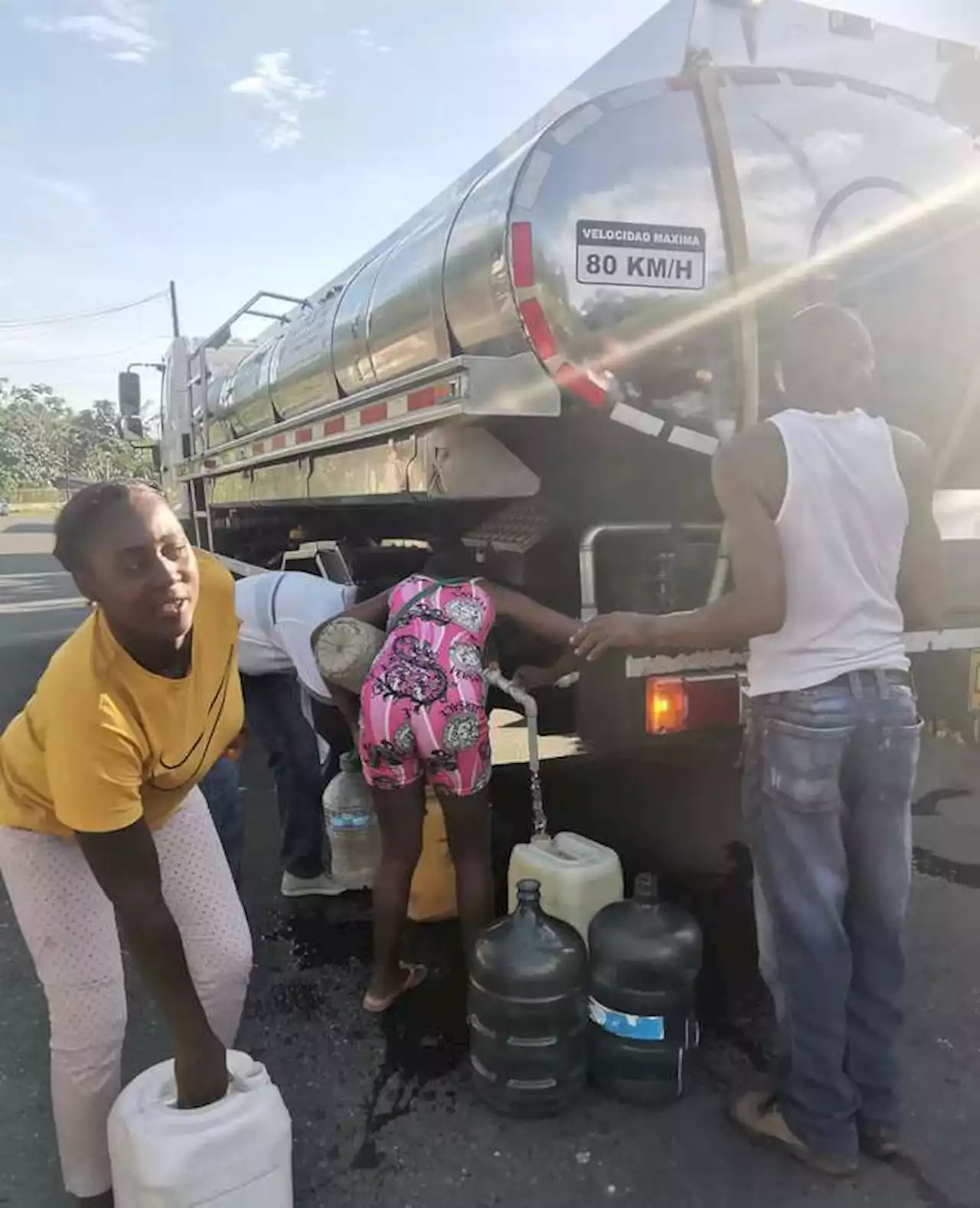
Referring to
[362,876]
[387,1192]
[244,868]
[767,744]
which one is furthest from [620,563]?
[244,868]

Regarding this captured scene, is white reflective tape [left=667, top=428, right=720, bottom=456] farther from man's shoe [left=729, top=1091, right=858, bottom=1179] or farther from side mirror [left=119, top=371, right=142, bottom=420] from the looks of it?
side mirror [left=119, top=371, right=142, bottom=420]

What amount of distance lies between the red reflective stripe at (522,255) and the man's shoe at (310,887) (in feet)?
7.41

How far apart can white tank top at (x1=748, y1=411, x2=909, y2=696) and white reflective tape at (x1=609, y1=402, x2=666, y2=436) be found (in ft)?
3.25

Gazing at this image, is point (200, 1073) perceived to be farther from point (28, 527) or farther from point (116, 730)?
point (28, 527)

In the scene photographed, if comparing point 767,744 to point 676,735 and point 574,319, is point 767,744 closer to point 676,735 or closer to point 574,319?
point 676,735

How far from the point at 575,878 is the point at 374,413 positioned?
1.92 m

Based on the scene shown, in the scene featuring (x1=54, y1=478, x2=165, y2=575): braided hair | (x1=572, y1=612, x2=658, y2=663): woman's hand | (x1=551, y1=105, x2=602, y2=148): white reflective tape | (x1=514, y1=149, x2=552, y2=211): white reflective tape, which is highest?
(x1=551, y1=105, x2=602, y2=148): white reflective tape

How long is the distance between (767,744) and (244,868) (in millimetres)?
2687

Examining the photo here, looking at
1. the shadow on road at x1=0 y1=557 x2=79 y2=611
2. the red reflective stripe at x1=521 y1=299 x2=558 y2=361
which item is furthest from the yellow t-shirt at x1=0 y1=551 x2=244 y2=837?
the shadow on road at x1=0 y1=557 x2=79 y2=611

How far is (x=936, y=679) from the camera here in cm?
356

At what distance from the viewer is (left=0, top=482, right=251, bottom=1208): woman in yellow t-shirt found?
1.82 metres

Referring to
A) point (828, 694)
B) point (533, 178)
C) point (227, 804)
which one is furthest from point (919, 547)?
point (227, 804)

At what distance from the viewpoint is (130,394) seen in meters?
10.1

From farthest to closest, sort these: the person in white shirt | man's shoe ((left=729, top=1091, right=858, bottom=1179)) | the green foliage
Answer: the green foliage → the person in white shirt → man's shoe ((left=729, top=1091, right=858, bottom=1179))
